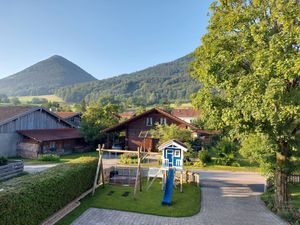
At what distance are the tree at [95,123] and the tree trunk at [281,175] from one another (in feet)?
96.1

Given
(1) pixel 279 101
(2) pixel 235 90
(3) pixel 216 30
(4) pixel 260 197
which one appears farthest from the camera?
(4) pixel 260 197

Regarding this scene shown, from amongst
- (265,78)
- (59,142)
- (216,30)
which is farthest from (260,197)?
(59,142)

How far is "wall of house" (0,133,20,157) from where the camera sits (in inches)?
1249

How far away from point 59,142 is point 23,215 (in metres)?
29.3

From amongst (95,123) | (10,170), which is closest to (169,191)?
(10,170)

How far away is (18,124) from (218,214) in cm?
3088

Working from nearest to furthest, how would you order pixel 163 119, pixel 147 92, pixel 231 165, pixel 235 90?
pixel 235 90 → pixel 231 165 → pixel 163 119 → pixel 147 92

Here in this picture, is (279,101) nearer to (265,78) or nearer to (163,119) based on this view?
(265,78)

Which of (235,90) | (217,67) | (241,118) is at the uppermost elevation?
(217,67)

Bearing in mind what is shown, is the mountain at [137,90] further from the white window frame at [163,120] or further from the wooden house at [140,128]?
the white window frame at [163,120]

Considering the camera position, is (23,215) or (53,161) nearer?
(23,215)

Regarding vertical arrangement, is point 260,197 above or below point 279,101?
below

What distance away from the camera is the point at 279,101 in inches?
387

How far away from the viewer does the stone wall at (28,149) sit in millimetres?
32797
